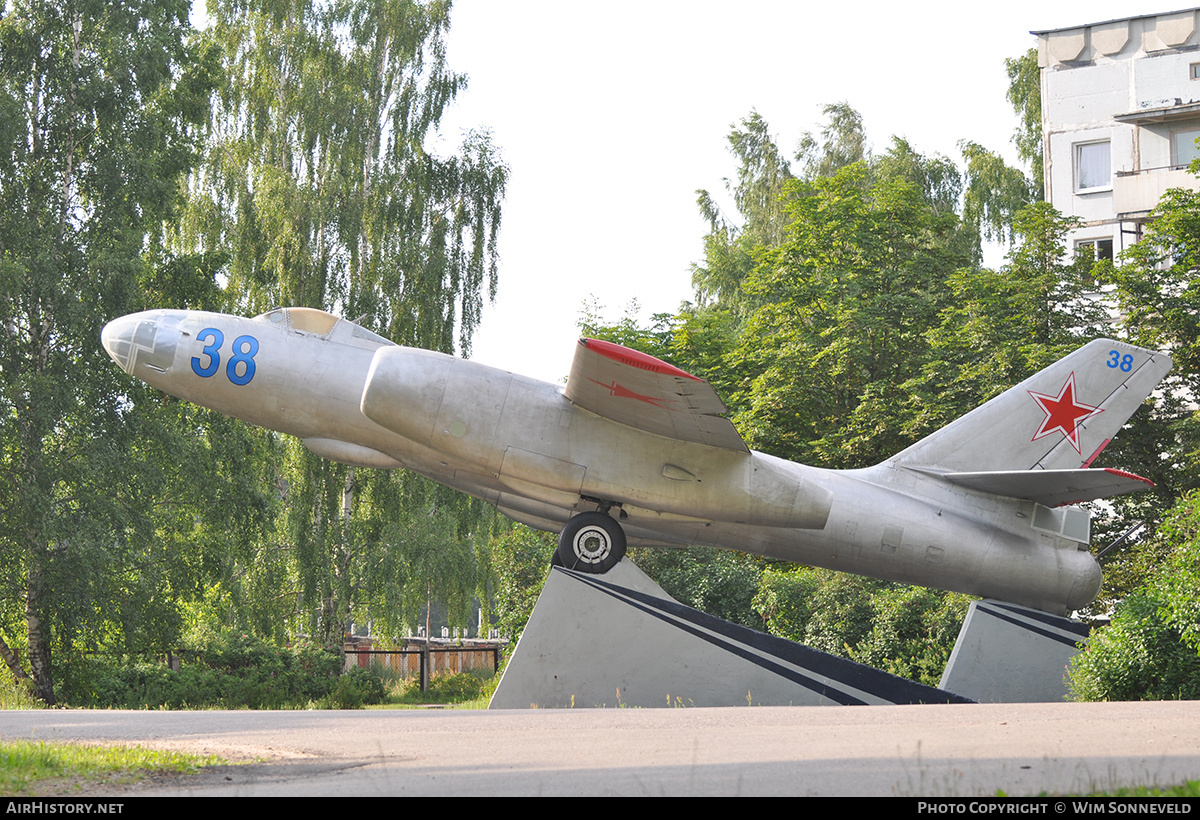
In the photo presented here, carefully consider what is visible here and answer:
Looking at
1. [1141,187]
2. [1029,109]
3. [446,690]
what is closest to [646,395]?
[446,690]

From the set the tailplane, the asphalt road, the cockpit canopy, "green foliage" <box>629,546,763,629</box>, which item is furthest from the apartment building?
the asphalt road

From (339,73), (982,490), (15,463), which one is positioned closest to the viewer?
(982,490)

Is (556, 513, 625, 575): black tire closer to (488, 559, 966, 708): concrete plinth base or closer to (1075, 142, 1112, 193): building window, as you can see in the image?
(488, 559, 966, 708): concrete plinth base

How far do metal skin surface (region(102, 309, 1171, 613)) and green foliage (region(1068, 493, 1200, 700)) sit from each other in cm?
142

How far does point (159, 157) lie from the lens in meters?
22.7

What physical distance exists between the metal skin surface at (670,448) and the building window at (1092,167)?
25.6 meters

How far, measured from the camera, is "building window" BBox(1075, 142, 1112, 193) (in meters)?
37.3

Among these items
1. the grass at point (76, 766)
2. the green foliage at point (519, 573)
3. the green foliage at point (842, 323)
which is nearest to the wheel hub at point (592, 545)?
the grass at point (76, 766)

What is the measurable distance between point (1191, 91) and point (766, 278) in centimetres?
1724

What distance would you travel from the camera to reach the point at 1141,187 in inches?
1382

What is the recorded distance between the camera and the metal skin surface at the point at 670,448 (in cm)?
1276

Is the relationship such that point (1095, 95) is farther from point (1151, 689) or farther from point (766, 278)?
point (1151, 689)
